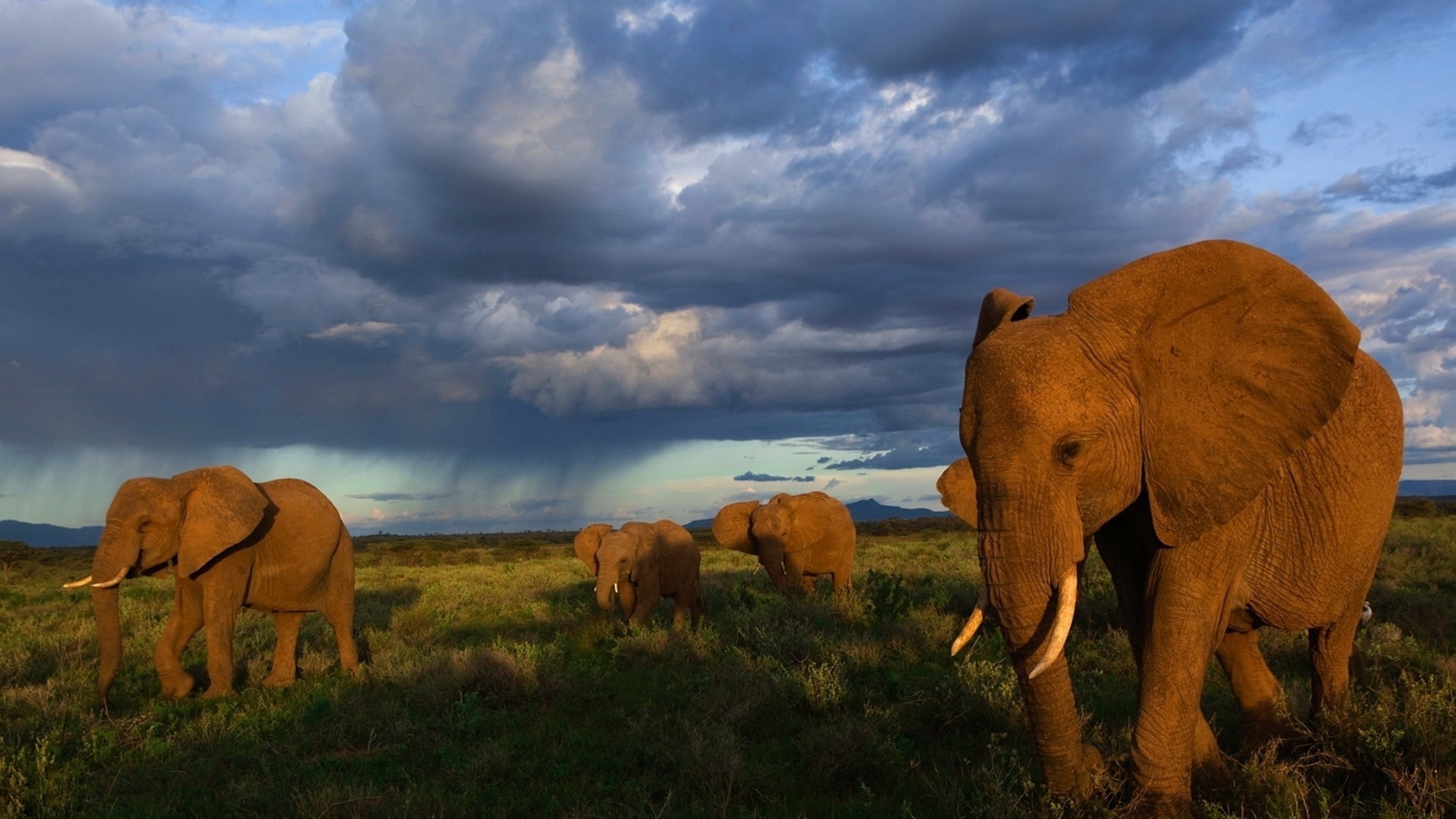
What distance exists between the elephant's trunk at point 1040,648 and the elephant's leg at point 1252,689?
2032 mm

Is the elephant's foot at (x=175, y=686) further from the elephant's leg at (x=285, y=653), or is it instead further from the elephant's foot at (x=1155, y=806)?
the elephant's foot at (x=1155, y=806)

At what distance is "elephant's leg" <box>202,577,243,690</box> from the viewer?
9945mm

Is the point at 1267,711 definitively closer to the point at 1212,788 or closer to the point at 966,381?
the point at 1212,788

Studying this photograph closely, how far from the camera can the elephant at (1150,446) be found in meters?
3.86

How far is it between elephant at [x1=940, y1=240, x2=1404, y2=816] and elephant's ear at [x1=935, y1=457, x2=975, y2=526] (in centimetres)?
88

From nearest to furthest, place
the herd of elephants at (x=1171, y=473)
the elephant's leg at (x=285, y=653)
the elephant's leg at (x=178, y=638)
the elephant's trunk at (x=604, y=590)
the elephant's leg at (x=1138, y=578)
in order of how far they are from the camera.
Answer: the herd of elephants at (x=1171, y=473), the elephant's leg at (x=1138, y=578), the elephant's leg at (x=178, y=638), the elephant's leg at (x=285, y=653), the elephant's trunk at (x=604, y=590)

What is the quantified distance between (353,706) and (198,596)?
9.24 ft

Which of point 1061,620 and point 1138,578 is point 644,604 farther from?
point 1061,620

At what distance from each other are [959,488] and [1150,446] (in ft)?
4.66

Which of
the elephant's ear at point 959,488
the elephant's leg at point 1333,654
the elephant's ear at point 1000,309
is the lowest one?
the elephant's leg at point 1333,654

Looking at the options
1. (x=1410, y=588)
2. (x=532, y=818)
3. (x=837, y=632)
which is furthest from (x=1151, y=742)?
(x=1410, y=588)

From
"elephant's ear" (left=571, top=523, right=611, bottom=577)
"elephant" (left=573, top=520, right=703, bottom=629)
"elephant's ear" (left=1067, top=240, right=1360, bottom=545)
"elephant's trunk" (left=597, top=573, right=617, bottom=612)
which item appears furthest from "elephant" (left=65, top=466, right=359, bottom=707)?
"elephant's ear" (left=1067, top=240, right=1360, bottom=545)

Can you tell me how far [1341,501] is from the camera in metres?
5.29

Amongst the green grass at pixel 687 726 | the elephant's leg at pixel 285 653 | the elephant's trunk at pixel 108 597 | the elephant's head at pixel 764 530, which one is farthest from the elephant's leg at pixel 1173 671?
the elephant's head at pixel 764 530
